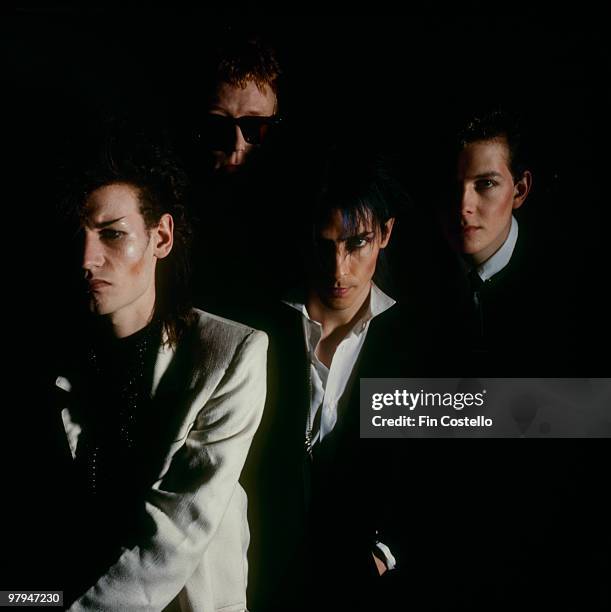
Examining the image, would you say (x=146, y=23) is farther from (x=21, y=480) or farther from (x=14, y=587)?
(x=14, y=587)

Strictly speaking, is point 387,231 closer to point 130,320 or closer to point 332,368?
point 332,368

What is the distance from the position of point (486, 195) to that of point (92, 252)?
3.04 feet

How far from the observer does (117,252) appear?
1317 mm

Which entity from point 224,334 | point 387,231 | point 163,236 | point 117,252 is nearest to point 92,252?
point 117,252

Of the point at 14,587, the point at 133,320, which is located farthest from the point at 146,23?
the point at 14,587

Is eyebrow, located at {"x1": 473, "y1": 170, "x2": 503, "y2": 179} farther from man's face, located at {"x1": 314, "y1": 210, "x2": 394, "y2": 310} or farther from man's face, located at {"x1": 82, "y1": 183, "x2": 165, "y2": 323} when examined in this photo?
man's face, located at {"x1": 82, "y1": 183, "x2": 165, "y2": 323}

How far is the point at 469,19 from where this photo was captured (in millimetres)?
1409

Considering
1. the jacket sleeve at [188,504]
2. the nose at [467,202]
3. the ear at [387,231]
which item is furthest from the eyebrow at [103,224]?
the nose at [467,202]

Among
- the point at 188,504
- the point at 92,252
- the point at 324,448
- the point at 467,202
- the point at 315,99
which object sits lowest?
the point at 188,504

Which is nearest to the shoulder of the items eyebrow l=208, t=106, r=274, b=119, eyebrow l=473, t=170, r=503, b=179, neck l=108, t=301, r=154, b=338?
neck l=108, t=301, r=154, b=338

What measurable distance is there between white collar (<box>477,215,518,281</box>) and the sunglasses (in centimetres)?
61

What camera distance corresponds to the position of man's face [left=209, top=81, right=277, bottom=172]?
1.40 meters

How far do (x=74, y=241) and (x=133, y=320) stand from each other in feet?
0.73

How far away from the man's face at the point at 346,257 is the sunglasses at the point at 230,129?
0.86 feet
